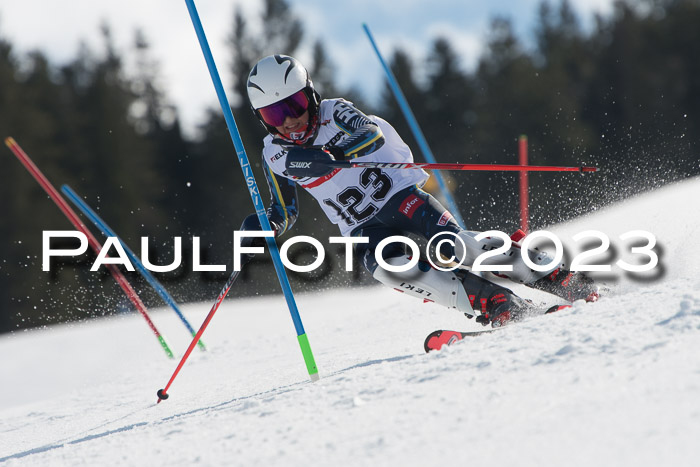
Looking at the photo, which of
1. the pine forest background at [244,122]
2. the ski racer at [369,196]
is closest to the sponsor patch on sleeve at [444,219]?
the ski racer at [369,196]

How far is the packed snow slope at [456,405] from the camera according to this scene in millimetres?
1730

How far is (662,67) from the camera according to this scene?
28.2 m

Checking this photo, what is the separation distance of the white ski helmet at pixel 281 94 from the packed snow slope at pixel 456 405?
4.49ft

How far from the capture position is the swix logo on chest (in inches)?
150

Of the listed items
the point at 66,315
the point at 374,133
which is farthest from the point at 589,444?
the point at 66,315

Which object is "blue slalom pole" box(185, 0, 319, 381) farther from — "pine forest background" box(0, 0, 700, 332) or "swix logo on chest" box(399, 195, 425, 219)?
"pine forest background" box(0, 0, 700, 332)

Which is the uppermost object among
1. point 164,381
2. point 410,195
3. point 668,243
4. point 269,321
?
point 410,195

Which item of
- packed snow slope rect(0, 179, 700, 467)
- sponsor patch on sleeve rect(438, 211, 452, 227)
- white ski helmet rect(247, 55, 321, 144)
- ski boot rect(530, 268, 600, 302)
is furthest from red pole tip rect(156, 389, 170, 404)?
ski boot rect(530, 268, 600, 302)

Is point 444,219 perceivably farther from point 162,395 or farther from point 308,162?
point 162,395

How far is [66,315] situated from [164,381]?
58.4 feet

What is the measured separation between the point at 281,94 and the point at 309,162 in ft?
1.61

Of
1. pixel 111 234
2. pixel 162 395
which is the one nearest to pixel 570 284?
pixel 162 395

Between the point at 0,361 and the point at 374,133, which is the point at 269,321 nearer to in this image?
the point at 0,361

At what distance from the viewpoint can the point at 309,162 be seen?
3512mm
